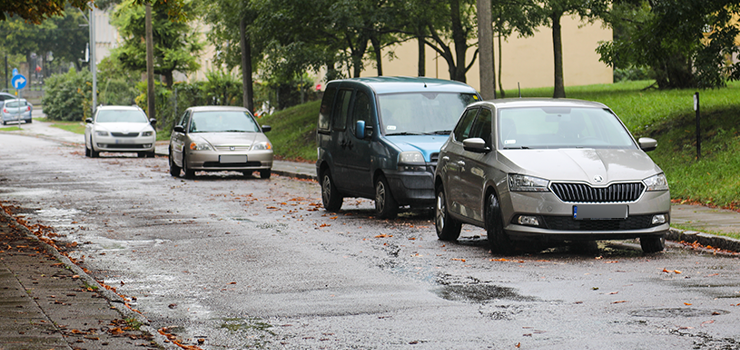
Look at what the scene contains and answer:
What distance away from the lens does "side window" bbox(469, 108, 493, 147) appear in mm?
10727

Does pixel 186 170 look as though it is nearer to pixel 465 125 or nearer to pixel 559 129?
pixel 465 125

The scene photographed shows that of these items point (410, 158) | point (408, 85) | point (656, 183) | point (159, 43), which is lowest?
point (656, 183)

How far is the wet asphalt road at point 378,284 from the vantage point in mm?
6441

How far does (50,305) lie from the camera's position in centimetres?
721

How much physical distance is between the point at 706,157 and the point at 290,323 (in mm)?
11841

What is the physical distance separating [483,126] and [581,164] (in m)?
1.51

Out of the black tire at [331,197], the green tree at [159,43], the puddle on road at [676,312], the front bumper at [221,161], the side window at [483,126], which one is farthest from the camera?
the green tree at [159,43]

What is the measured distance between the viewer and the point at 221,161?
2236 cm

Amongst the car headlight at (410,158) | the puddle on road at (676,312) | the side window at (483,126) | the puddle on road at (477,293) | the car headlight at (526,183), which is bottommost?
the puddle on road at (477,293)

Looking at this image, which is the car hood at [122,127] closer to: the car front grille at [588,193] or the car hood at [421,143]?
Result: the car hood at [421,143]

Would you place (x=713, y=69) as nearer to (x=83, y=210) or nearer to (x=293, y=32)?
(x=83, y=210)

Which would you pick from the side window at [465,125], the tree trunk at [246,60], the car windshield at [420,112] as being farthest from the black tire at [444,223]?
the tree trunk at [246,60]

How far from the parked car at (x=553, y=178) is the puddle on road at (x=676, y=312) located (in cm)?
245

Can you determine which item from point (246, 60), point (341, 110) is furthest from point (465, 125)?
point (246, 60)
